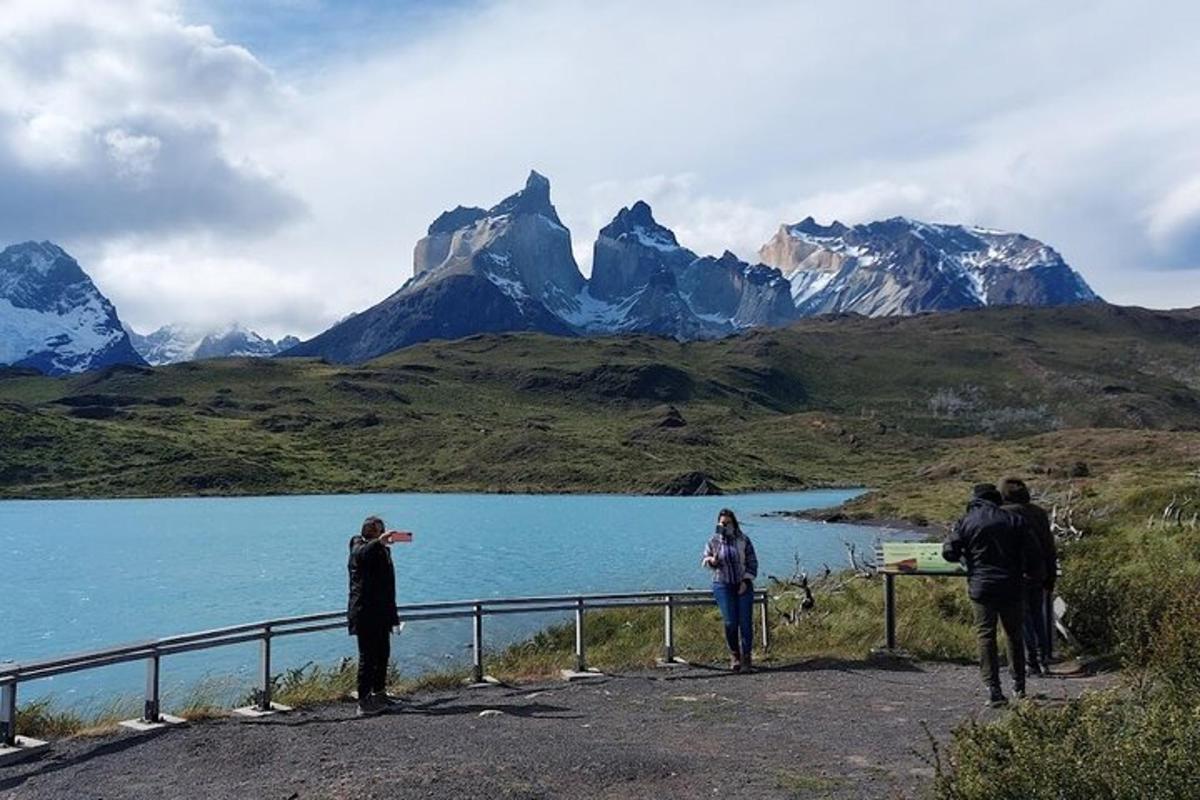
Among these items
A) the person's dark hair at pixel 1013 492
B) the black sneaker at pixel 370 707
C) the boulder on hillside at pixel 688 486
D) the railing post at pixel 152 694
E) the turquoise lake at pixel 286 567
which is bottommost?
the turquoise lake at pixel 286 567

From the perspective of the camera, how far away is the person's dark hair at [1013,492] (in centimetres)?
1351

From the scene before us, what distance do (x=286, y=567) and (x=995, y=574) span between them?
55165mm

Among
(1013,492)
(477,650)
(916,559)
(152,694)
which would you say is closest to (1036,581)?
(1013,492)

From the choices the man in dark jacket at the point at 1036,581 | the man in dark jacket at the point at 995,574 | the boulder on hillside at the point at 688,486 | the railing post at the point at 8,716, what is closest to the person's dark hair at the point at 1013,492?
the man in dark jacket at the point at 1036,581

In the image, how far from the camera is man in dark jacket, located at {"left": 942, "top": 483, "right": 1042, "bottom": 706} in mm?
11789

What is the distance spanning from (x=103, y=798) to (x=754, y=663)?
9.77 m

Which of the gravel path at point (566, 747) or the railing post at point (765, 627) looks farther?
the railing post at point (765, 627)

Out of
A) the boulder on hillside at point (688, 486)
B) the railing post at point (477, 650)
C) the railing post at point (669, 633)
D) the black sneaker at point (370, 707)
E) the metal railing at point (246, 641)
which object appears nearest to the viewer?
the metal railing at point (246, 641)

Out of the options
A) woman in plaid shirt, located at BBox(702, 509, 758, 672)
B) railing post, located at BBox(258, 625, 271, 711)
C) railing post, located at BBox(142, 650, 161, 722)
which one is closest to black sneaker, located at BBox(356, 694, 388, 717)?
railing post, located at BBox(258, 625, 271, 711)

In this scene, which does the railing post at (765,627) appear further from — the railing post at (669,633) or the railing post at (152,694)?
the railing post at (152,694)

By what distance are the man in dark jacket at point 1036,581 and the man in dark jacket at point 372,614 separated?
24.5 ft

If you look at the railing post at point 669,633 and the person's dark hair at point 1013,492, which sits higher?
the person's dark hair at point 1013,492

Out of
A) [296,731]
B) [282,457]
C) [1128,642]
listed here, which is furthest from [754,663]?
[282,457]

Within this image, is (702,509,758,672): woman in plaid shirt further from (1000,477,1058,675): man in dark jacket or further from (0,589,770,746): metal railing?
(1000,477,1058,675): man in dark jacket
